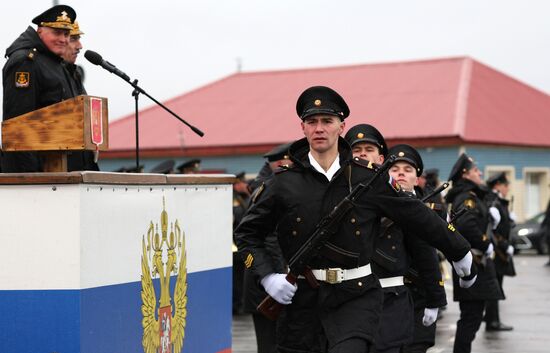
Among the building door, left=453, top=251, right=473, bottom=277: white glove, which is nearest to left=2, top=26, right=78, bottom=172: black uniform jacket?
left=453, top=251, right=473, bottom=277: white glove

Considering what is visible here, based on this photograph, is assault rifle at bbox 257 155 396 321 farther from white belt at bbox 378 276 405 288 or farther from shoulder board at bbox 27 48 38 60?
shoulder board at bbox 27 48 38 60

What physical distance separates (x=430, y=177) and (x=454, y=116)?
25226 millimetres

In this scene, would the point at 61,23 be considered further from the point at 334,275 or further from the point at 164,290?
the point at 334,275

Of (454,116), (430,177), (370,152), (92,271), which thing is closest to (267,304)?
(92,271)

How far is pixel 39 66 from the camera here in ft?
23.5

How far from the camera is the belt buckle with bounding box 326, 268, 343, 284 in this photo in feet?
20.6

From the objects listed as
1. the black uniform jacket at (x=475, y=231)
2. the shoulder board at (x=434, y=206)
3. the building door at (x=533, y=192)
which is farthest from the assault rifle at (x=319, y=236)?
the building door at (x=533, y=192)

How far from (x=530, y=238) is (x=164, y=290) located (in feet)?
96.3

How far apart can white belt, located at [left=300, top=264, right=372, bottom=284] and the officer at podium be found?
191 centimetres

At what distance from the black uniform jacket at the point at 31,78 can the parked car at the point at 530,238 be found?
28.4 metres

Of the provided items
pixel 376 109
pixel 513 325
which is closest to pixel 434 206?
pixel 513 325

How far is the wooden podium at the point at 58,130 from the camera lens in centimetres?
577

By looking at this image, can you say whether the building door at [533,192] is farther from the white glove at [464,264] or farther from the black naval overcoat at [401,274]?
the white glove at [464,264]

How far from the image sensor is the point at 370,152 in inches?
341
